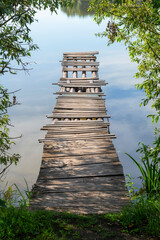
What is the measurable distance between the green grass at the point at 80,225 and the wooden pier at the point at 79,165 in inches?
14.9

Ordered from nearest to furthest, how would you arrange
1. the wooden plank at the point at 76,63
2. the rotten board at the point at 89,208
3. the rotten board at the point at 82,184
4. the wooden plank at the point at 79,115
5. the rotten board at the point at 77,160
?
1. the rotten board at the point at 89,208
2. the rotten board at the point at 82,184
3. the rotten board at the point at 77,160
4. the wooden plank at the point at 79,115
5. the wooden plank at the point at 76,63

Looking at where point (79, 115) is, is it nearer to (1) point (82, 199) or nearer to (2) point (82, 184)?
(2) point (82, 184)

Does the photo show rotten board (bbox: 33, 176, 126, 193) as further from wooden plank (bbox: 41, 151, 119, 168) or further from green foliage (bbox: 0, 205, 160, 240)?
green foliage (bbox: 0, 205, 160, 240)

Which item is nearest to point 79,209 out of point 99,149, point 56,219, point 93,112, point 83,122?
point 56,219

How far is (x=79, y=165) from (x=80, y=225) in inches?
81.1

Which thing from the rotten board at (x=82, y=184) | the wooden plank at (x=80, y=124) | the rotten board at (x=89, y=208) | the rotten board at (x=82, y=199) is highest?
the wooden plank at (x=80, y=124)

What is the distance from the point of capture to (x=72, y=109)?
29.5 feet

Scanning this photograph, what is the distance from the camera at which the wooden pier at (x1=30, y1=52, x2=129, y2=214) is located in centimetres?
445

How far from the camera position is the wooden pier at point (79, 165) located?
445 centimetres

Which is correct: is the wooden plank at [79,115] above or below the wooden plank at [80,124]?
above

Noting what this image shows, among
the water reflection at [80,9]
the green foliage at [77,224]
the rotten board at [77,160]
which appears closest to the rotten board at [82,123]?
the rotten board at [77,160]

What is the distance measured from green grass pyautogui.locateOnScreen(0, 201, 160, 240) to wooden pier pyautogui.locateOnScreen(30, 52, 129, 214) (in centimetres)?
38

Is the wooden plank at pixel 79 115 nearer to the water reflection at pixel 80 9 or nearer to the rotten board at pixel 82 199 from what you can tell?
the rotten board at pixel 82 199

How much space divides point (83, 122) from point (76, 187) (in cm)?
326
